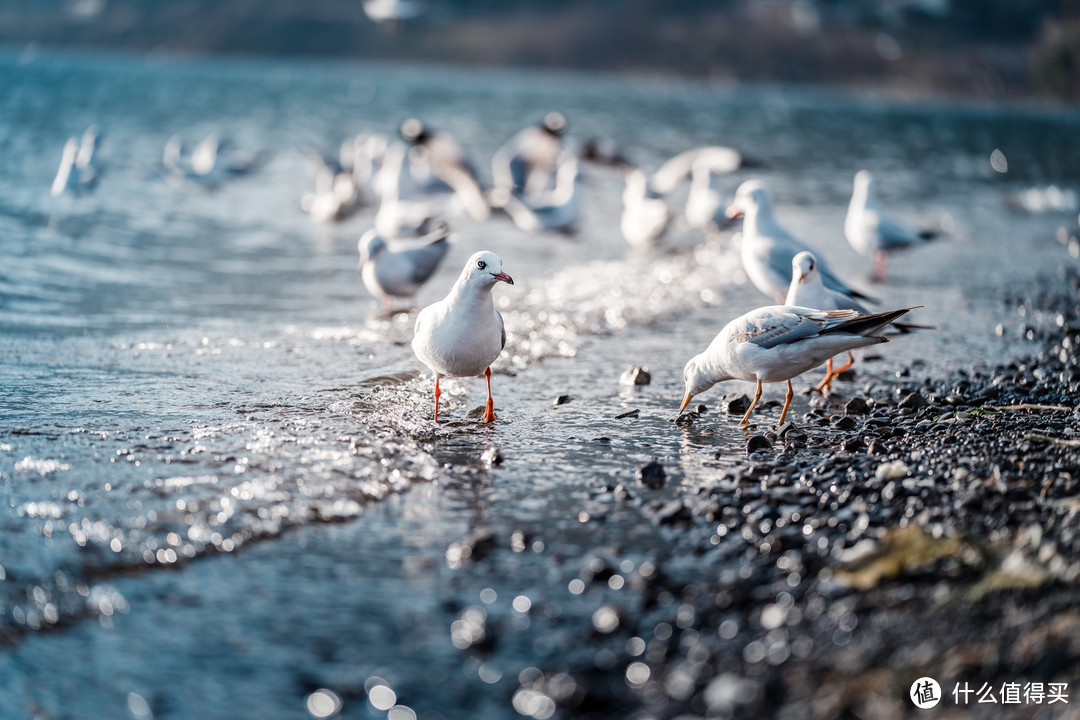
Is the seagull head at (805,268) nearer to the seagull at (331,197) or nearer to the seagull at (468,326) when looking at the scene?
the seagull at (468,326)

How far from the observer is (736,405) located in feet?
25.2

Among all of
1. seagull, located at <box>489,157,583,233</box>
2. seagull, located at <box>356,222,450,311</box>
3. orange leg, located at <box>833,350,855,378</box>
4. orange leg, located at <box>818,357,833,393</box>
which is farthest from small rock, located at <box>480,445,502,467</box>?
seagull, located at <box>489,157,583,233</box>

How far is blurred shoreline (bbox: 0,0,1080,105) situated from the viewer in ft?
301

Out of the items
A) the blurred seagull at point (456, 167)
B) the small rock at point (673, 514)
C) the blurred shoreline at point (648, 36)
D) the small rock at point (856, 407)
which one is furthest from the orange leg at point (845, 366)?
the blurred shoreline at point (648, 36)

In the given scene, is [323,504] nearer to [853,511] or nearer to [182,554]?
[182,554]

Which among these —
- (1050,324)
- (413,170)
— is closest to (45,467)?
(1050,324)

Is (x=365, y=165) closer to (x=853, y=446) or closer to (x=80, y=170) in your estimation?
(x=80, y=170)

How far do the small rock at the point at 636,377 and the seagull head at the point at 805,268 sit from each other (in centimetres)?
141

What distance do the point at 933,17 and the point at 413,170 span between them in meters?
97.7

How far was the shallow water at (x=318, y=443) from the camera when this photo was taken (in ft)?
13.6

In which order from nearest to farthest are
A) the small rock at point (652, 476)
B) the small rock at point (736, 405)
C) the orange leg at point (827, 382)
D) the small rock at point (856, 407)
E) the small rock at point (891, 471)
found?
1. the small rock at point (891, 471)
2. the small rock at point (652, 476)
3. the small rock at point (856, 407)
4. the small rock at point (736, 405)
5. the orange leg at point (827, 382)

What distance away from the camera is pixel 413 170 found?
794 inches

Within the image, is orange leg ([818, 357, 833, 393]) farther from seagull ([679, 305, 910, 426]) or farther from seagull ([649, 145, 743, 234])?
seagull ([649, 145, 743, 234])

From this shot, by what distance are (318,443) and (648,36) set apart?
105 m
